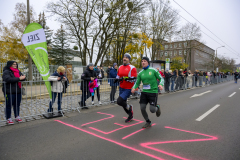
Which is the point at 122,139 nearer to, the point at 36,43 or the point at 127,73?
the point at 127,73

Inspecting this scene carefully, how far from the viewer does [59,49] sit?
24391 mm

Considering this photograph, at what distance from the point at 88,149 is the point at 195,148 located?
2107 mm

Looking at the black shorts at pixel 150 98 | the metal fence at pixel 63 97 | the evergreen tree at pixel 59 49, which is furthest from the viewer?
the evergreen tree at pixel 59 49

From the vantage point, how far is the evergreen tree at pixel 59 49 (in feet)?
79.2

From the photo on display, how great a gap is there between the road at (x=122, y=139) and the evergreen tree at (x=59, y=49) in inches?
818

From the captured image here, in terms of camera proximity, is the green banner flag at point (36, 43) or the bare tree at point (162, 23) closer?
the green banner flag at point (36, 43)

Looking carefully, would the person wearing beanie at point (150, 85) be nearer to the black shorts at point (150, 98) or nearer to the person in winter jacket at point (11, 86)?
the black shorts at point (150, 98)

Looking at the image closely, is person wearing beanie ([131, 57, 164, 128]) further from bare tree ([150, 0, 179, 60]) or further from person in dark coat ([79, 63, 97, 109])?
bare tree ([150, 0, 179, 60])

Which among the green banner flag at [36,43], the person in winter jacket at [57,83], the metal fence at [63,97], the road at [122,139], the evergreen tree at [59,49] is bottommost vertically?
the road at [122,139]

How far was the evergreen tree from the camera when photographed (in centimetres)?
2412

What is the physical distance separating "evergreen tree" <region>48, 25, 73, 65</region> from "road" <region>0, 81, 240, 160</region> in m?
20.8

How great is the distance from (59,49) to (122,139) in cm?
2330

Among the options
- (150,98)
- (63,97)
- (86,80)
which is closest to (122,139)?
(150,98)

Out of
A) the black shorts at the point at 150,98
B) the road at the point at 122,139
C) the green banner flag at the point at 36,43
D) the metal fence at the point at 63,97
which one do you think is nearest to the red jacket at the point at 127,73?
the black shorts at the point at 150,98
